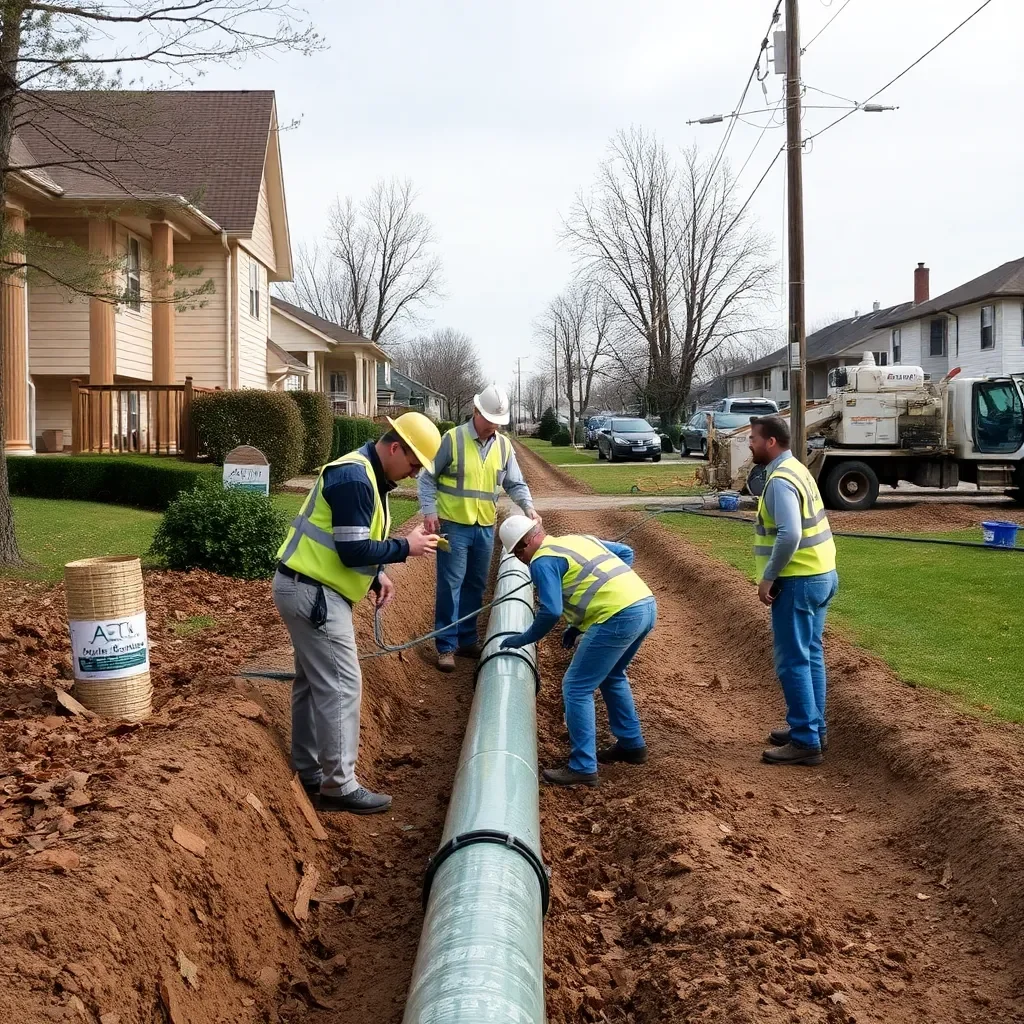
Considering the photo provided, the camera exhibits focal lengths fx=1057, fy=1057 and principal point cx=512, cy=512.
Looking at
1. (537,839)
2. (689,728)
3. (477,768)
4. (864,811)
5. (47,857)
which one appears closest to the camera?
(47,857)

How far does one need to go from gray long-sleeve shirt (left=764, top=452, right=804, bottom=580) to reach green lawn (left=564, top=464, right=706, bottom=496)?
13793 millimetres

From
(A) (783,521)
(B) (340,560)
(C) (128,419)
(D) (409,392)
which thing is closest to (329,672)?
(B) (340,560)

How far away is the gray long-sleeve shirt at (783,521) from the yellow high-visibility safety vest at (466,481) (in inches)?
95.8

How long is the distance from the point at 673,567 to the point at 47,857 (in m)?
10.5

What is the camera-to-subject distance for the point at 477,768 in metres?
4.96

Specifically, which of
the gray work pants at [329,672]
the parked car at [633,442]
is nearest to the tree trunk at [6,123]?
the gray work pants at [329,672]

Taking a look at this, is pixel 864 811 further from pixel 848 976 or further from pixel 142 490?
pixel 142 490

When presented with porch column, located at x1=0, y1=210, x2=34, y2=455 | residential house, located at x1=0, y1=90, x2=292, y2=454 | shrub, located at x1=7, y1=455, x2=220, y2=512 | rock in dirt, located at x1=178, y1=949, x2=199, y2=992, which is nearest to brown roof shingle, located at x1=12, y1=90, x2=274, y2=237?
residential house, located at x1=0, y1=90, x2=292, y2=454

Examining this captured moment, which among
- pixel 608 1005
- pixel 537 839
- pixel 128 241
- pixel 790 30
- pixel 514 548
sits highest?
pixel 790 30

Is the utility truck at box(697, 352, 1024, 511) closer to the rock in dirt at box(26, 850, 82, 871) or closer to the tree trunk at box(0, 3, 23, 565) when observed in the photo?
the tree trunk at box(0, 3, 23, 565)

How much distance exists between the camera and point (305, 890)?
4922 mm

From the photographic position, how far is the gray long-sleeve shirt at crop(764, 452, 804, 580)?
6.22 meters

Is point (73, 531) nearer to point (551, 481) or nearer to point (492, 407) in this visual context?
point (492, 407)

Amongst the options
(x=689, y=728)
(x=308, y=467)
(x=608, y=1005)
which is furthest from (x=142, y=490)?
(x=608, y=1005)
